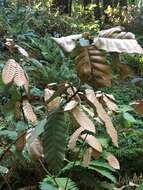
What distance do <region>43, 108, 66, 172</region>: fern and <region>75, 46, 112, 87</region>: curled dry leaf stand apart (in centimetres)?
26

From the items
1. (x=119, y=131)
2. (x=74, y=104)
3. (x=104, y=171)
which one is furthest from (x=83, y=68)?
(x=119, y=131)

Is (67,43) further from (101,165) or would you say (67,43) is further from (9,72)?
(101,165)

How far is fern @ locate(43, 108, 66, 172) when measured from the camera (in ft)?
5.51

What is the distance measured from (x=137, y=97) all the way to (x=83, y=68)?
644cm

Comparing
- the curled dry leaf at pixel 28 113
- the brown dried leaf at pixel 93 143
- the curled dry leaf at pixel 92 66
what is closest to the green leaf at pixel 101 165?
the brown dried leaf at pixel 93 143

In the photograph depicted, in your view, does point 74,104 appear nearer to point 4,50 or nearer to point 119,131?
point 119,131

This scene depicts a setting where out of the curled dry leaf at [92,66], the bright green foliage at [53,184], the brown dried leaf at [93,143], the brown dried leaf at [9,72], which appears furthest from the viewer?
the bright green foliage at [53,184]

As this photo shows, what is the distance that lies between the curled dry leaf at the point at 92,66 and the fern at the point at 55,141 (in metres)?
0.26

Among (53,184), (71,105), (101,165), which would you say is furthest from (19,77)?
(101,165)

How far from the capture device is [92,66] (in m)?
1.51

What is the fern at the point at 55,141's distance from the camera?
1679 mm

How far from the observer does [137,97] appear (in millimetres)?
7852

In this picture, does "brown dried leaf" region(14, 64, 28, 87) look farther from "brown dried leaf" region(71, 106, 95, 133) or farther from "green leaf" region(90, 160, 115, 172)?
"green leaf" region(90, 160, 115, 172)

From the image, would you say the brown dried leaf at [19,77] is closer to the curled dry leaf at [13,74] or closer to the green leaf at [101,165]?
the curled dry leaf at [13,74]
